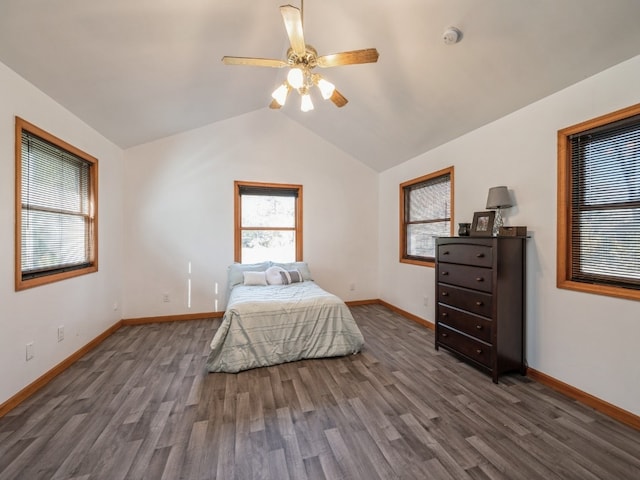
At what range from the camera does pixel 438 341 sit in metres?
2.99

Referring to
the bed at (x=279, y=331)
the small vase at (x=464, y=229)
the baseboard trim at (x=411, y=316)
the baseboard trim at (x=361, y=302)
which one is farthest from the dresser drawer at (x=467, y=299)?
the baseboard trim at (x=361, y=302)

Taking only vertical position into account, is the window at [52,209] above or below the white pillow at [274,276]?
above

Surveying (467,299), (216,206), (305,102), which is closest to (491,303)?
(467,299)

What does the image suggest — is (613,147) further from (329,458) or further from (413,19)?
(329,458)

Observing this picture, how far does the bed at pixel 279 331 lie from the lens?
2.53 meters

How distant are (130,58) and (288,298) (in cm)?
261

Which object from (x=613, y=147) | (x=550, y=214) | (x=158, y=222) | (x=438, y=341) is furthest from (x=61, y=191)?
(x=613, y=147)

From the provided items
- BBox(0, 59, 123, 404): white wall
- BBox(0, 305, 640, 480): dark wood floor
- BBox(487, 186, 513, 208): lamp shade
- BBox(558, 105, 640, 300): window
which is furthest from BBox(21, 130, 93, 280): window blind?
BBox(558, 105, 640, 300): window

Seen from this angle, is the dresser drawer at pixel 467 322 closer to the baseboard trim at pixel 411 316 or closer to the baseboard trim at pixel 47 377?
the baseboard trim at pixel 411 316

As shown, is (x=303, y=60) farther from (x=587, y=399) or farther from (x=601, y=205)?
(x=587, y=399)

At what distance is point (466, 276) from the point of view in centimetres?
264

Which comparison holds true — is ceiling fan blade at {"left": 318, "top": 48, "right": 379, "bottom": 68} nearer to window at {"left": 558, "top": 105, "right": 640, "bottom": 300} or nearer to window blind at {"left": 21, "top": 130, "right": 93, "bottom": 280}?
window at {"left": 558, "top": 105, "right": 640, "bottom": 300}

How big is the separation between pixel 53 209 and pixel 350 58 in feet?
9.85

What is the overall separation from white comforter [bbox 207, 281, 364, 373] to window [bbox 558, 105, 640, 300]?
2.02 metres
